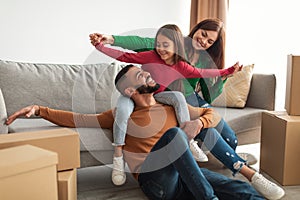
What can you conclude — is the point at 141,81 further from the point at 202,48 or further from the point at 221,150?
the point at 221,150

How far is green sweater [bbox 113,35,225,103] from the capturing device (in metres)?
2.02

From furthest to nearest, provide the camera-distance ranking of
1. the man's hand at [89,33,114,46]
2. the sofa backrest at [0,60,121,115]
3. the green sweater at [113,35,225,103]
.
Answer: the sofa backrest at [0,60,121,115] < the green sweater at [113,35,225,103] < the man's hand at [89,33,114,46]

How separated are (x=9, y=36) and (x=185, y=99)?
1756 mm

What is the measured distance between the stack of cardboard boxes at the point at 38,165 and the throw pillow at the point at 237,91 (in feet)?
4.21

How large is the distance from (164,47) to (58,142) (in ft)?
2.26

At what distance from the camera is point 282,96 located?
356cm

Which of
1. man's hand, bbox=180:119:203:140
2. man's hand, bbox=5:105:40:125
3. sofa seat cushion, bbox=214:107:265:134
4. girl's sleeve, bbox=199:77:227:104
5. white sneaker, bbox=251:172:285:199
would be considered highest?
girl's sleeve, bbox=199:77:227:104

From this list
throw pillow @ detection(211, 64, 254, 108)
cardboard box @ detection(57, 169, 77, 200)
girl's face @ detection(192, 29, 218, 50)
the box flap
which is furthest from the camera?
throw pillow @ detection(211, 64, 254, 108)

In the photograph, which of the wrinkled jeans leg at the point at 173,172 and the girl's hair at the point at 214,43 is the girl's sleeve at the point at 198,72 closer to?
the girl's hair at the point at 214,43

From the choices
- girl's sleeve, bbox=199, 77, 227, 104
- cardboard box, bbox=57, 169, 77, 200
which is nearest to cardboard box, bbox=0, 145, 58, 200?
cardboard box, bbox=57, 169, 77, 200

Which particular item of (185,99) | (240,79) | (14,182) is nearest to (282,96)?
(240,79)

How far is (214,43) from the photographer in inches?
86.4

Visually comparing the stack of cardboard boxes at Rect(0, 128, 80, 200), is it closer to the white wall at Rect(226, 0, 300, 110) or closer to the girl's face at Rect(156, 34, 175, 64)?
the girl's face at Rect(156, 34, 175, 64)

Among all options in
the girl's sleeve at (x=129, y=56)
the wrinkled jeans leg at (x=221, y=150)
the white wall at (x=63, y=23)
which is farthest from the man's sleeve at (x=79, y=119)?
the white wall at (x=63, y=23)
